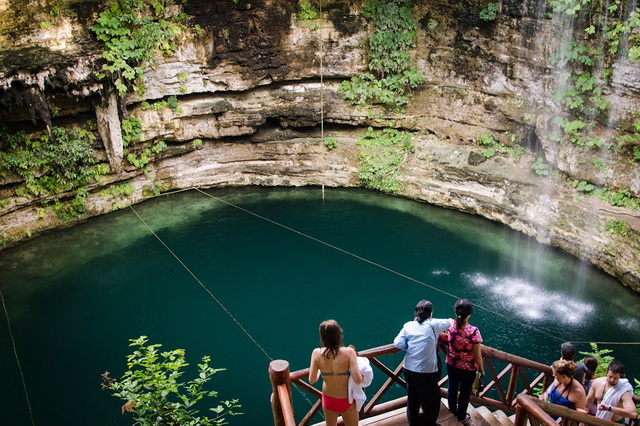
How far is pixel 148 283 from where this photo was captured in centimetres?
1149

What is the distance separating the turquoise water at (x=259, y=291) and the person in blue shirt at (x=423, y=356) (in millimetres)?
3791

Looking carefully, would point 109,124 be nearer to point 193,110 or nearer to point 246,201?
point 193,110

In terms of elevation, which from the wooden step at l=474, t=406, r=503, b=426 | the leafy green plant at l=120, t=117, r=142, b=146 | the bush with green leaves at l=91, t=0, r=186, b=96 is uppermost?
the bush with green leaves at l=91, t=0, r=186, b=96

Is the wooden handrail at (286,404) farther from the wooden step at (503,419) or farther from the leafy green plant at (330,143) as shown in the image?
the leafy green plant at (330,143)

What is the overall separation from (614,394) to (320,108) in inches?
476

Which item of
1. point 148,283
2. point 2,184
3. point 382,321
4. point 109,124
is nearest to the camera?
point 382,321

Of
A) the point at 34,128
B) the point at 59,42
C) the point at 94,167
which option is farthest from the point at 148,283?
the point at 59,42

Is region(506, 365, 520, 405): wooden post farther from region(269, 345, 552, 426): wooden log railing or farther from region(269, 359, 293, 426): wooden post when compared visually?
region(269, 359, 293, 426): wooden post

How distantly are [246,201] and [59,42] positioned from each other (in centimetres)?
616

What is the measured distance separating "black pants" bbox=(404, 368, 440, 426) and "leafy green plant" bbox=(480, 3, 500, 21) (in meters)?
11.4

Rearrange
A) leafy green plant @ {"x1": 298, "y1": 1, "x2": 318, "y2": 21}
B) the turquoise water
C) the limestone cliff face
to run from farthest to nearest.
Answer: leafy green plant @ {"x1": 298, "y1": 1, "x2": 318, "y2": 21}
the limestone cliff face
the turquoise water

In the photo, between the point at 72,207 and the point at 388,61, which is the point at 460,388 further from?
the point at 72,207

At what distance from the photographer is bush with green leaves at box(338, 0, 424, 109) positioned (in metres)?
14.4

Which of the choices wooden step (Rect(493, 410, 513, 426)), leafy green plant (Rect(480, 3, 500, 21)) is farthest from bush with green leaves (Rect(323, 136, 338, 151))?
wooden step (Rect(493, 410, 513, 426))
